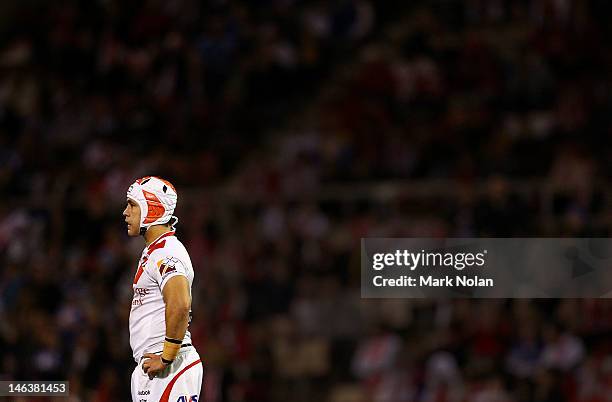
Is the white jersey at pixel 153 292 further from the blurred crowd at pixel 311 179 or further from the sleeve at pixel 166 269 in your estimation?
the blurred crowd at pixel 311 179

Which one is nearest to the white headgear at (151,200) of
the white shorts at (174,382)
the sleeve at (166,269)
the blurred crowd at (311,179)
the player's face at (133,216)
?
the player's face at (133,216)

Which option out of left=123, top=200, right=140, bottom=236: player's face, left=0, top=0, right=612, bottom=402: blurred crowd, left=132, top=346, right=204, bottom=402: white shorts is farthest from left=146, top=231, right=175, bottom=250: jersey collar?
left=0, top=0, right=612, bottom=402: blurred crowd

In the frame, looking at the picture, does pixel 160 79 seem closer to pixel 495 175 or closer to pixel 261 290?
pixel 261 290

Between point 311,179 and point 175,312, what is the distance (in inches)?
338

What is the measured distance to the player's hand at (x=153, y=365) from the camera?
273 inches

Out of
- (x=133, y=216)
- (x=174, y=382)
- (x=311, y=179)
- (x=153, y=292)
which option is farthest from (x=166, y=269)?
(x=311, y=179)

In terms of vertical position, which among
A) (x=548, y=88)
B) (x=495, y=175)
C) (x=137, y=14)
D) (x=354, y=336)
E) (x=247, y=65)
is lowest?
(x=354, y=336)

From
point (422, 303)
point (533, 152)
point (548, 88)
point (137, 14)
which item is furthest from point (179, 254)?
point (137, 14)

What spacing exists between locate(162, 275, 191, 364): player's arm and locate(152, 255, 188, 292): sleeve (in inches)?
1.4

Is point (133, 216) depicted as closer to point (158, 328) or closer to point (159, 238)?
point (159, 238)

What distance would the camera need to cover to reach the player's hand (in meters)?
6.93

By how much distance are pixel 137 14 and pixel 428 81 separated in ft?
18.0

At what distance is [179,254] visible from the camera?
7.09m

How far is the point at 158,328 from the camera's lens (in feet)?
23.4
